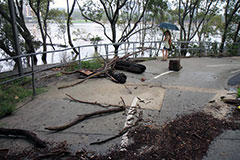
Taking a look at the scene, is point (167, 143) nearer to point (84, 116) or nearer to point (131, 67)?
point (84, 116)

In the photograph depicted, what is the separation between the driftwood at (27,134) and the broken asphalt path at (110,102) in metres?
0.11

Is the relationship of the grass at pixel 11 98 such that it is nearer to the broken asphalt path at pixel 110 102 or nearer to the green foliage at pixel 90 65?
the broken asphalt path at pixel 110 102

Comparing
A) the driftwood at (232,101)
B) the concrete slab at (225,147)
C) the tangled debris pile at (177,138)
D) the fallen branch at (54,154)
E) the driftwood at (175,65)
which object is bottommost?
the concrete slab at (225,147)

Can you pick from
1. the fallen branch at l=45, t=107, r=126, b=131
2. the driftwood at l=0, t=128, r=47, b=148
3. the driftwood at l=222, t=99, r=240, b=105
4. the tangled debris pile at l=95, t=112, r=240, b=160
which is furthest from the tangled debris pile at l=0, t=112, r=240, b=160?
the driftwood at l=222, t=99, r=240, b=105

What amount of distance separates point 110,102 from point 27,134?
7.50ft

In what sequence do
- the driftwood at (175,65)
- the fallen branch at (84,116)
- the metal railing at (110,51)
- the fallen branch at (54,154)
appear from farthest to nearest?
the driftwood at (175,65), the metal railing at (110,51), the fallen branch at (84,116), the fallen branch at (54,154)

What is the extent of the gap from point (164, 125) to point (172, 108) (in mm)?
1002

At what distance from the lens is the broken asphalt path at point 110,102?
12.1 feet

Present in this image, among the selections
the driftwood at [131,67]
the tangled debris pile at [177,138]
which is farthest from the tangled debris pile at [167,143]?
the driftwood at [131,67]

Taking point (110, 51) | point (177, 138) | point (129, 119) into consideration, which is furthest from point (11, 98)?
point (110, 51)

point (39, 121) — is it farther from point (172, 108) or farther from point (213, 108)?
point (213, 108)

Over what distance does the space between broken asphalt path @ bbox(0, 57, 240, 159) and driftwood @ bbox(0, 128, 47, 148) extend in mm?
109

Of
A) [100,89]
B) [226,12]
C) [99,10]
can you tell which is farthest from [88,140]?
[226,12]

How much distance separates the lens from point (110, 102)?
17.8 ft
